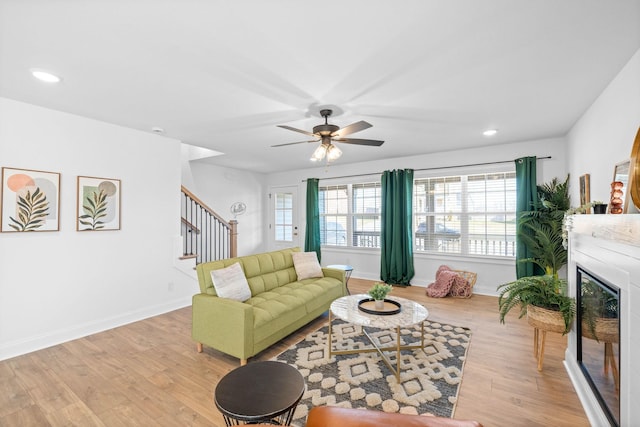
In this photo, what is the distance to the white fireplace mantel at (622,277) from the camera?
130 centimetres

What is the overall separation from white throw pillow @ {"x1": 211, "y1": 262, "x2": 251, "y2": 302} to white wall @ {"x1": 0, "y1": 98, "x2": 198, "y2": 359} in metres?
1.62

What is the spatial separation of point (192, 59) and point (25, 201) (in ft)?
8.02

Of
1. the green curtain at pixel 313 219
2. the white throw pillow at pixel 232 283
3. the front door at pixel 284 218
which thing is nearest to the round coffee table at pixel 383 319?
the white throw pillow at pixel 232 283

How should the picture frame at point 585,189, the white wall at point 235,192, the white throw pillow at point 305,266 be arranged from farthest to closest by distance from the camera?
the white wall at point 235,192 → the white throw pillow at point 305,266 → the picture frame at point 585,189

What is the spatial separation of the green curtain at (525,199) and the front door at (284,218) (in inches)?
178

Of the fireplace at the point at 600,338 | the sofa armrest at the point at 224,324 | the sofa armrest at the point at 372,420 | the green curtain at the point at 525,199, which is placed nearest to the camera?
the sofa armrest at the point at 372,420

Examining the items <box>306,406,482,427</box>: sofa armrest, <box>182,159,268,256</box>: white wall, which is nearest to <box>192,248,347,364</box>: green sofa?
<box>306,406,482,427</box>: sofa armrest

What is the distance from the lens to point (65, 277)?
3.12 m

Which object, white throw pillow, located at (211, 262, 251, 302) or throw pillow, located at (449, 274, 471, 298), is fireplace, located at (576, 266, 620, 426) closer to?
throw pillow, located at (449, 274, 471, 298)

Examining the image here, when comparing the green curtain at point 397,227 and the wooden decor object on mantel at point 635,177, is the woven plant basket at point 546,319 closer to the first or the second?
the wooden decor object on mantel at point 635,177

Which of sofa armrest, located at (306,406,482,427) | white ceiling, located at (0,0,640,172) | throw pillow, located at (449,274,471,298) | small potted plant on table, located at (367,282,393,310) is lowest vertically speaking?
throw pillow, located at (449,274,471,298)

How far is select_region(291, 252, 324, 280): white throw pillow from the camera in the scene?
3987 millimetres

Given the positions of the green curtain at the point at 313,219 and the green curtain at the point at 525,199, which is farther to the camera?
the green curtain at the point at 313,219

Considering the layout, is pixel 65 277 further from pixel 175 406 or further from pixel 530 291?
pixel 530 291
